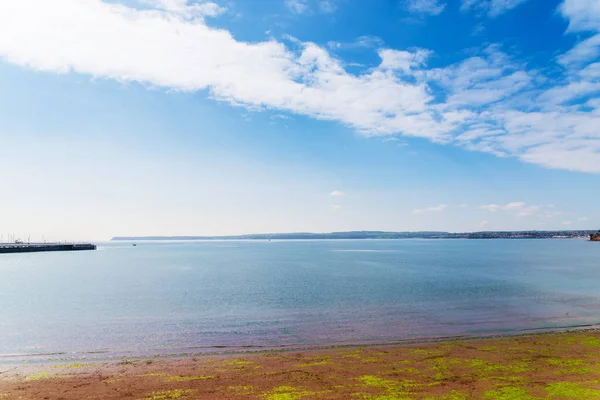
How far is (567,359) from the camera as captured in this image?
2414 centimetres

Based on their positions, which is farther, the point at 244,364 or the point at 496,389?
the point at 244,364

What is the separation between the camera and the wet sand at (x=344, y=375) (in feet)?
62.9

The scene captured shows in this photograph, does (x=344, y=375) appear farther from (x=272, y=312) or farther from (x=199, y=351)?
(x=272, y=312)

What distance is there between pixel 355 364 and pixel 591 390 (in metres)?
12.2

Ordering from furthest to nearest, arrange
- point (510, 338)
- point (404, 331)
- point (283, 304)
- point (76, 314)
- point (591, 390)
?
1. point (283, 304)
2. point (76, 314)
3. point (404, 331)
4. point (510, 338)
5. point (591, 390)

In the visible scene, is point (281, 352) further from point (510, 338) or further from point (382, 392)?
point (510, 338)

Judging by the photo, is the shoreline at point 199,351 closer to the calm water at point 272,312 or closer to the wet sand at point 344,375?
the calm water at point 272,312

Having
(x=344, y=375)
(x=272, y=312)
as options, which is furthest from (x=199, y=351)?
(x=272, y=312)

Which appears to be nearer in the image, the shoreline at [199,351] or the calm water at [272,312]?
the shoreline at [199,351]

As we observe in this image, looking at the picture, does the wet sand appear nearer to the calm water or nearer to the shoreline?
the shoreline

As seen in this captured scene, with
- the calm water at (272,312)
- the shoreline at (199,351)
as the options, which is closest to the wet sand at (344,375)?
the shoreline at (199,351)

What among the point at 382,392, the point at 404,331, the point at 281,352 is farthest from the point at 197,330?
the point at 382,392

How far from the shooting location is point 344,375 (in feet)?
71.8

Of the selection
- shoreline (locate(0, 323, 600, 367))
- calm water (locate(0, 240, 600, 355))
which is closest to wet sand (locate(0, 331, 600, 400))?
shoreline (locate(0, 323, 600, 367))
